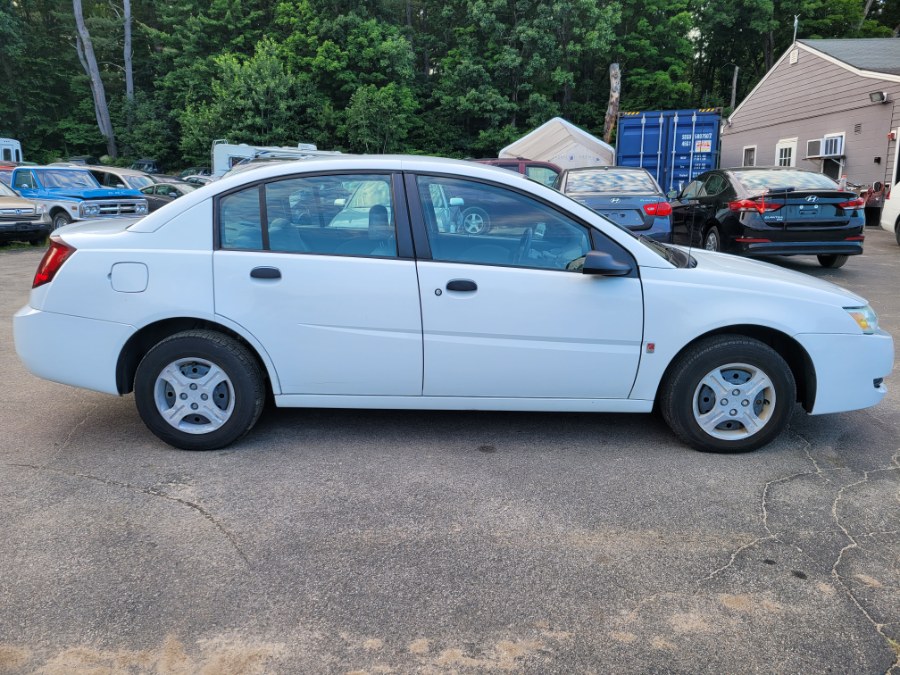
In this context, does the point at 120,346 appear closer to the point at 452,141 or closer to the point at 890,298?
the point at 890,298

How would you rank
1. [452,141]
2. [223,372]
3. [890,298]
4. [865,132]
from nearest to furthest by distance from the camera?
[223,372], [890,298], [865,132], [452,141]

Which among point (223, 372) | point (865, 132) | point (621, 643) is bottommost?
point (621, 643)

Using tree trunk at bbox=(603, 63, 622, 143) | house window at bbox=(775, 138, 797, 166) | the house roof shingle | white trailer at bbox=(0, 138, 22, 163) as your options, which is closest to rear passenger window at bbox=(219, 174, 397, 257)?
the house roof shingle

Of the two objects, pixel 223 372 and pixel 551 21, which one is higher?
pixel 551 21

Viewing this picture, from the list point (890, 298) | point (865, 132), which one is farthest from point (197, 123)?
point (890, 298)

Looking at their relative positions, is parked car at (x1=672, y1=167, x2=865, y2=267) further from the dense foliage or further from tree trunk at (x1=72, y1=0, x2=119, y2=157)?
tree trunk at (x1=72, y1=0, x2=119, y2=157)

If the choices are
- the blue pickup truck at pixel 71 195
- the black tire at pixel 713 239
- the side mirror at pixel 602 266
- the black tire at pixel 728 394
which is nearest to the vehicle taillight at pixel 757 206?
the black tire at pixel 713 239

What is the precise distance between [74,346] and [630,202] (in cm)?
700

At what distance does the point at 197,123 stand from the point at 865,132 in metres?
26.6

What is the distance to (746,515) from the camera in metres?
3.29

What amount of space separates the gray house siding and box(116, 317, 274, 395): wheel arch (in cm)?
1968

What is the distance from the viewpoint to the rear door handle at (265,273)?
3.83 meters

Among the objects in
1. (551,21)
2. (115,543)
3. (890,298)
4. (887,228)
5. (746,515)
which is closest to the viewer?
(115,543)

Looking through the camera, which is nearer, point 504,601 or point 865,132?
point 504,601
